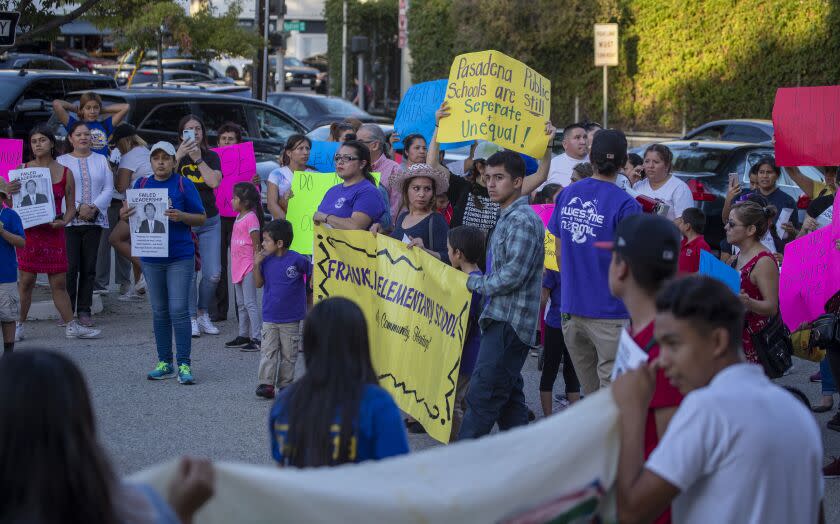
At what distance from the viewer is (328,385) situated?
10.4ft

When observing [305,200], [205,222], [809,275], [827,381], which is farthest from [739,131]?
[809,275]

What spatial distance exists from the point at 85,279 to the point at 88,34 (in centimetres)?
4039

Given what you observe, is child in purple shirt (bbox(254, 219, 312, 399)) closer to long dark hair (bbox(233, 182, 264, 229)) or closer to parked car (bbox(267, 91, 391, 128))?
long dark hair (bbox(233, 182, 264, 229))

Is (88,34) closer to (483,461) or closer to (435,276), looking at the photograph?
(435,276)

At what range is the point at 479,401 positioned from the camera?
5887 millimetres

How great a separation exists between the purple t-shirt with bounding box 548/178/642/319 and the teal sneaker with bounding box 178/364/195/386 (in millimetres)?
3319

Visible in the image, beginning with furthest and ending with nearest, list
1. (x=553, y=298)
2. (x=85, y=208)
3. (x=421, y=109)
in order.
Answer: (x=421, y=109)
(x=85, y=208)
(x=553, y=298)

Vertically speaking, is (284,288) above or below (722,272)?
below

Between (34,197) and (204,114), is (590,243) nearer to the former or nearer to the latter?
(34,197)

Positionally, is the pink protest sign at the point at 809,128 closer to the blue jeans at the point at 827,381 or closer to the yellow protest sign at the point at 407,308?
the blue jeans at the point at 827,381

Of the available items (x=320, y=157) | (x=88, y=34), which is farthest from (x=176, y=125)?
(x=88, y=34)

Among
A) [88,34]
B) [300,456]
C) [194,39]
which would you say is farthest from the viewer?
[88,34]

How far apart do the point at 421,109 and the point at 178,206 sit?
261 centimetres

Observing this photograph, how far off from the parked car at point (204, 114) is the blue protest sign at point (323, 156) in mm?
5246
